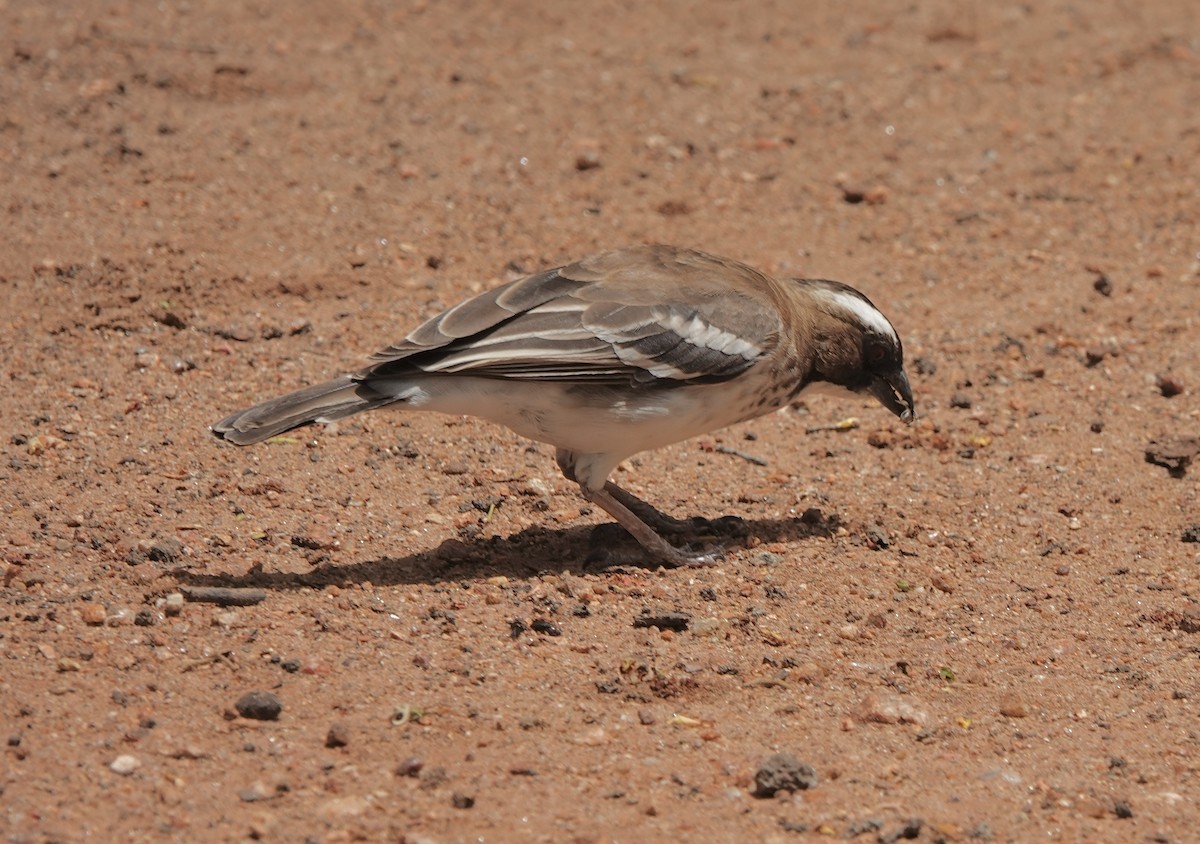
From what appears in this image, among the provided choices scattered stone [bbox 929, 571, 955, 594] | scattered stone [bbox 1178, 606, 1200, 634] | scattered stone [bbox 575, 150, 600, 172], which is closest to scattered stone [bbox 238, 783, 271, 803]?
scattered stone [bbox 929, 571, 955, 594]

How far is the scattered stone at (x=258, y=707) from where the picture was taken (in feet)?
18.5

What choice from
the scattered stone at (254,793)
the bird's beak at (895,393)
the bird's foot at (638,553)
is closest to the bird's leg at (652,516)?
the bird's foot at (638,553)

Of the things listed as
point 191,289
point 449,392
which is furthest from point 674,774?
point 191,289

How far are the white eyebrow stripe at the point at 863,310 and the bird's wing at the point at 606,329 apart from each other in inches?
17.6

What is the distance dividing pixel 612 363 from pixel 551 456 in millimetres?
1462

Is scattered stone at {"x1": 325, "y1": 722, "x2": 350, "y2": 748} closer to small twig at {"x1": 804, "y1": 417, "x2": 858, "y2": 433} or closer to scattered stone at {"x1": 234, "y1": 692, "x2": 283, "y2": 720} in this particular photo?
scattered stone at {"x1": 234, "y1": 692, "x2": 283, "y2": 720}

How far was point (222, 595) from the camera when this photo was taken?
6.47 m

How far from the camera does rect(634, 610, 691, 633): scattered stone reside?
264 inches

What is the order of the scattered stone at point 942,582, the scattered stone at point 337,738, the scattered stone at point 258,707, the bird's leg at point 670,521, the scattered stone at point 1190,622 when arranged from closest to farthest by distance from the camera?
the scattered stone at point 337,738, the scattered stone at point 258,707, the scattered stone at point 1190,622, the scattered stone at point 942,582, the bird's leg at point 670,521

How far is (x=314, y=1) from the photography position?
1420 centimetres

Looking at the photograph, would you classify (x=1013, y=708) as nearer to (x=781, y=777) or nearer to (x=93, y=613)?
(x=781, y=777)

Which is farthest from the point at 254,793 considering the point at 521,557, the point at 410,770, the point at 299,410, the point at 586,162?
the point at 586,162

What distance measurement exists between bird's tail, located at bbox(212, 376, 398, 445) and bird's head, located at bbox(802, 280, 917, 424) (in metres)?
2.37

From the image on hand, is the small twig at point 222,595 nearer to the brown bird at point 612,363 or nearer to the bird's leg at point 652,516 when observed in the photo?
the brown bird at point 612,363
